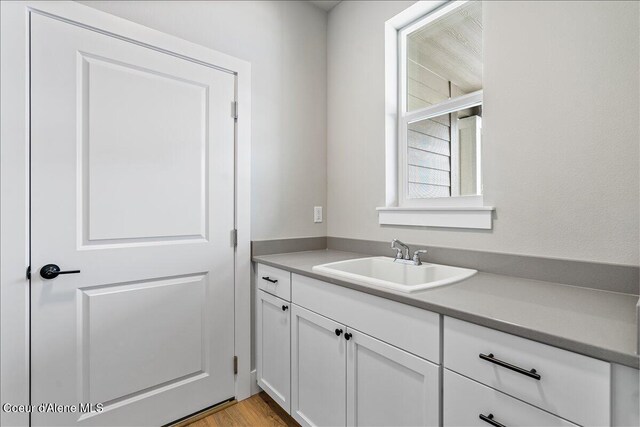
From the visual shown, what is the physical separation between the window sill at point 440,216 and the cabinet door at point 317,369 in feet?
2.53

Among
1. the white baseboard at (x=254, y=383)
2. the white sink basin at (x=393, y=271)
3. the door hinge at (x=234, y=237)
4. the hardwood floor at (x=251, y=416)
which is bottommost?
the hardwood floor at (x=251, y=416)

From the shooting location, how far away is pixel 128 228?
154 centimetres

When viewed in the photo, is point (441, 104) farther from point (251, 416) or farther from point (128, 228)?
point (251, 416)

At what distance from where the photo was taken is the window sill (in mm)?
1469

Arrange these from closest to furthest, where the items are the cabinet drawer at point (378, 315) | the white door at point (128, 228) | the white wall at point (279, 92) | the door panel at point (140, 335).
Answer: the cabinet drawer at point (378, 315) < the white door at point (128, 228) < the door panel at point (140, 335) < the white wall at point (279, 92)

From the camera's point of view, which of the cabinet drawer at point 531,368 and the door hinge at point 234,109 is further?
the door hinge at point 234,109

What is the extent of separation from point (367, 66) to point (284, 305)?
1628 mm

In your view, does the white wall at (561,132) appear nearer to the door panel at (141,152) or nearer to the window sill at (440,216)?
the window sill at (440,216)

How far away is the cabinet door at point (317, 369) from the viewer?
4.34 ft

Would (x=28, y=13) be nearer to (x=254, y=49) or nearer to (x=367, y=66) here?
(x=254, y=49)

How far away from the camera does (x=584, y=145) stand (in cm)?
118

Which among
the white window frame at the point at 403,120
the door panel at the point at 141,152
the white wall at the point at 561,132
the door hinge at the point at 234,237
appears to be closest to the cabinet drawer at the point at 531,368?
the white wall at the point at 561,132

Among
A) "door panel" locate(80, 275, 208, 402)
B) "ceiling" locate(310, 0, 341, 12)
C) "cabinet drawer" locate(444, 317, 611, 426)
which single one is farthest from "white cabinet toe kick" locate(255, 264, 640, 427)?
"ceiling" locate(310, 0, 341, 12)

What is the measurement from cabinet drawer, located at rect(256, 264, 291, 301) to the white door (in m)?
0.19
